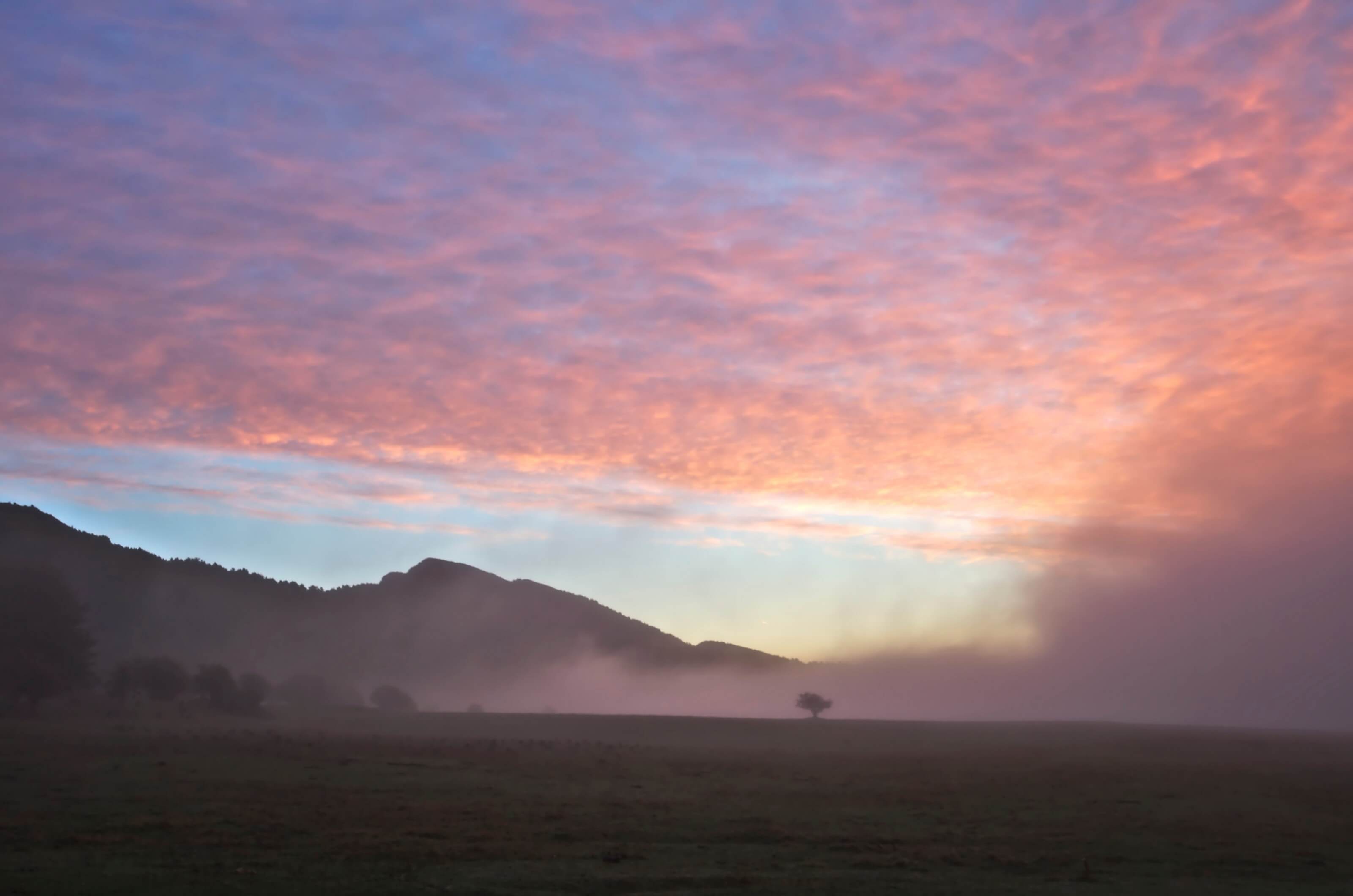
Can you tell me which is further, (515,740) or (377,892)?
(515,740)

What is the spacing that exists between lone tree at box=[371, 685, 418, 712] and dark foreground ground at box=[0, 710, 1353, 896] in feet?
287

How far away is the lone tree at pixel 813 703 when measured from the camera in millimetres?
148125

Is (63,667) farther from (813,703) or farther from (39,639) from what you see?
(813,703)

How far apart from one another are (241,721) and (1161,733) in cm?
9829

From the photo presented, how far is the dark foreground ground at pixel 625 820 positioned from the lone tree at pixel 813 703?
262 feet

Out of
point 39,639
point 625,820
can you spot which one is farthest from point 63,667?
point 625,820

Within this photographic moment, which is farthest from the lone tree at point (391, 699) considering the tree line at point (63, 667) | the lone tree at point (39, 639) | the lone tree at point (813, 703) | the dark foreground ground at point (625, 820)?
the dark foreground ground at point (625, 820)

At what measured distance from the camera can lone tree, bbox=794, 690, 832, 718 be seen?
148 m

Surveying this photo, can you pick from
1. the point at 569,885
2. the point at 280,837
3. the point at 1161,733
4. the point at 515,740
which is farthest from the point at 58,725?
the point at 1161,733

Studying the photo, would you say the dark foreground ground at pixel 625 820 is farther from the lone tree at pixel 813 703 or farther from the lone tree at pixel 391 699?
the lone tree at pixel 391 699

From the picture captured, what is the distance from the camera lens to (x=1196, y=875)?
91.8 feet

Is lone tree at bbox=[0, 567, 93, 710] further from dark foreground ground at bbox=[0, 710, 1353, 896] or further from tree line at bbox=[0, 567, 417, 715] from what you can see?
dark foreground ground at bbox=[0, 710, 1353, 896]

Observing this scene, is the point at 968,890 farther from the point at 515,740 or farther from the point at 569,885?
the point at 515,740

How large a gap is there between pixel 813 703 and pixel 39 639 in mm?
103944
